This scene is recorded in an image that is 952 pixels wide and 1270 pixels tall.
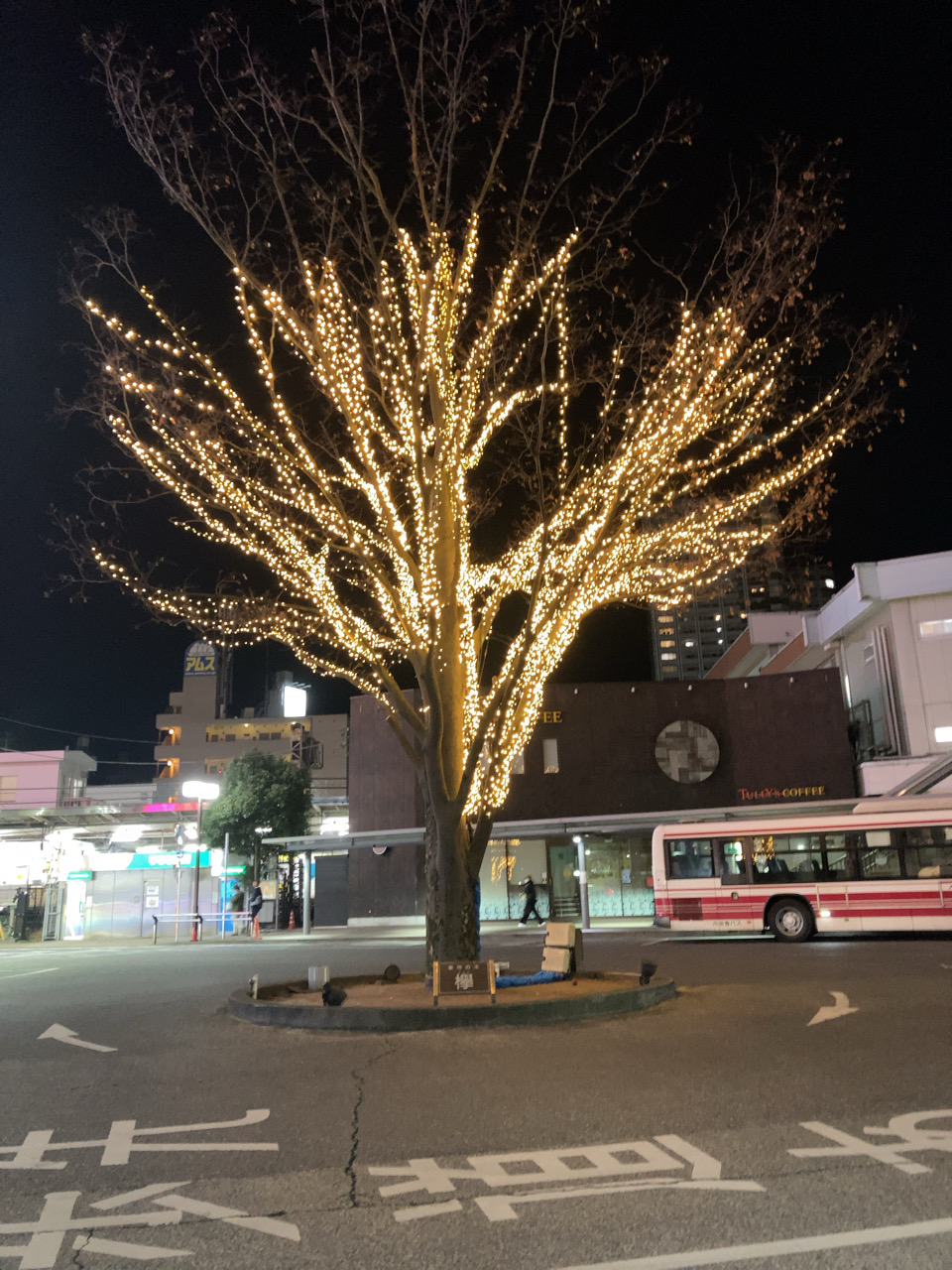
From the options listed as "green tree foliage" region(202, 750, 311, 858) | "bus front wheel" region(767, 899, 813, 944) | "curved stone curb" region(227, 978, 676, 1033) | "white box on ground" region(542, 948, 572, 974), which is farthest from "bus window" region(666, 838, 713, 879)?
"green tree foliage" region(202, 750, 311, 858)

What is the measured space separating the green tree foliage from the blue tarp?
106ft

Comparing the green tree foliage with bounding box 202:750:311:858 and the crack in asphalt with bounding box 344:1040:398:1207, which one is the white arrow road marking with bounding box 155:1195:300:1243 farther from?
the green tree foliage with bounding box 202:750:311:858

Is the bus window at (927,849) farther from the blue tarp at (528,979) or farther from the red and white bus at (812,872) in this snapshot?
the blue tarp at (528,979)

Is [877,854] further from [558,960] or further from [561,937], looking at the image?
[558,960]

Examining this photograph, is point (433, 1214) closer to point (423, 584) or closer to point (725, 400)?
point (423, 584)

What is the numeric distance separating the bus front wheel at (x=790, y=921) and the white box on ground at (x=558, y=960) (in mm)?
9374

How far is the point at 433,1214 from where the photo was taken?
4.41 meters

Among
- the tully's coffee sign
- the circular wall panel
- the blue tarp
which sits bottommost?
the blue tarp

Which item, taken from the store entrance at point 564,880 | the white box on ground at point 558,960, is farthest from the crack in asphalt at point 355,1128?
the store entrance at point 564,880

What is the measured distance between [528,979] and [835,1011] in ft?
13.0

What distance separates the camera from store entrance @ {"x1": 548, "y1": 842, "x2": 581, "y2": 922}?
1398 inches

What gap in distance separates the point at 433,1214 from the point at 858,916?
17726mm

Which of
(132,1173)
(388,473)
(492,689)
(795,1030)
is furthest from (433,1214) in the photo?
(388,473)

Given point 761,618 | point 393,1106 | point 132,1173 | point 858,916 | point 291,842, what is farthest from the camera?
point 761,618
